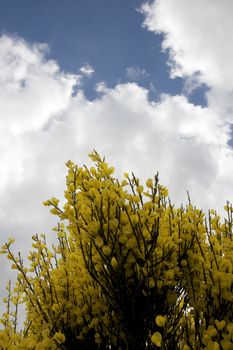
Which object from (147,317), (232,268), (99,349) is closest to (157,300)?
(147,317)

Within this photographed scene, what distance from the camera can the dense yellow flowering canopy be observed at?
310cm

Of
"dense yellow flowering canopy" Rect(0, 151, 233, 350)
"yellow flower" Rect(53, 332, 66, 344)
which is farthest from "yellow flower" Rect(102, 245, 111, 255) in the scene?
"yellow flower" Rect(53, 332, 66, 344)

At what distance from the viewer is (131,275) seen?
3184 millimetres

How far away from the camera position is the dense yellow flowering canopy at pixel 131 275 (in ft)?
10.2

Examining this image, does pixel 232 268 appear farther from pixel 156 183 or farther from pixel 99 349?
pixel 99 349

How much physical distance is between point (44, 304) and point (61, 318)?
0.87ft

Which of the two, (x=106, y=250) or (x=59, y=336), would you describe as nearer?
(x=106, y=250)

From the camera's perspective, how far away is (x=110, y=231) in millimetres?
3107

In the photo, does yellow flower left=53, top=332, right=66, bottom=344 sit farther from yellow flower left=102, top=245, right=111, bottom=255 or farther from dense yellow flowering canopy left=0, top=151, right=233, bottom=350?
yellow flower left=102, top=245, right=111, bottom=255

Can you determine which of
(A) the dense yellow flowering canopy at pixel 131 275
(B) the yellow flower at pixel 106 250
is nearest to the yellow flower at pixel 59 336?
(A) the dense yellow flowering canopy at pixel 131 275

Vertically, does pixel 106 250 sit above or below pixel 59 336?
above

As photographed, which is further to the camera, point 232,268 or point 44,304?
point 44,304

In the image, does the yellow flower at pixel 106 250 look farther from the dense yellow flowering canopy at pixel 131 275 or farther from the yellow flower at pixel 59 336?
the yellow flower at pixel 59 336

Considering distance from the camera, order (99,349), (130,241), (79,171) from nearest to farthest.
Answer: (130,241)
(79,171)
(99,349)
